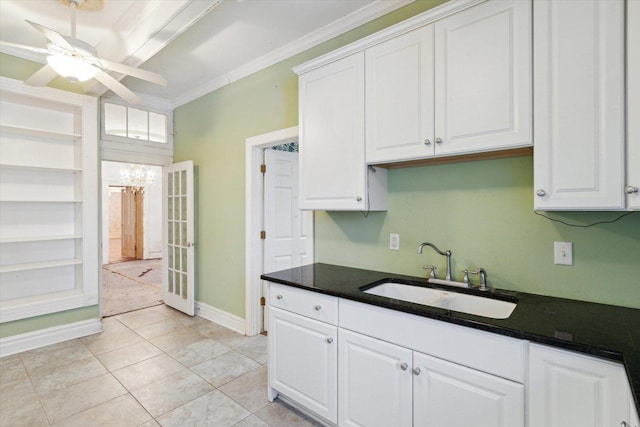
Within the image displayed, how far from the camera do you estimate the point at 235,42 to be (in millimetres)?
2875

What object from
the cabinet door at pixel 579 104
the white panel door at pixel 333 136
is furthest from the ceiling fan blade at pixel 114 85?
the cabinet door at pixel 579 104

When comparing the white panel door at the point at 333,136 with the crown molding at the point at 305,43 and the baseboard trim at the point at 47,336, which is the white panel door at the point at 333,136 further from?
the baseboard trim at the point at 47,336

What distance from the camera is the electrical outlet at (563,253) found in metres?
1.68

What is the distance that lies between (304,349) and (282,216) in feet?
6.05

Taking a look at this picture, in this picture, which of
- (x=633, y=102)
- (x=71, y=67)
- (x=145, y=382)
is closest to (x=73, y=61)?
(x=71, y=67)

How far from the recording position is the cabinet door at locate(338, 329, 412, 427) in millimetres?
1572

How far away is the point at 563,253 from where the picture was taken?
1.70 meters

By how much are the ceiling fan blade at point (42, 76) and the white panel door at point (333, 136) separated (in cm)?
177

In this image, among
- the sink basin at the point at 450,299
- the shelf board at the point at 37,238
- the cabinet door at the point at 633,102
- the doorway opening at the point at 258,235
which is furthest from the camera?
the doorway opening at the point at 258,235

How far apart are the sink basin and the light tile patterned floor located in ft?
3.25

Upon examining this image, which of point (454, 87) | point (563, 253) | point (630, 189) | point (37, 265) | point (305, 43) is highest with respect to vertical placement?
point (305, 43)

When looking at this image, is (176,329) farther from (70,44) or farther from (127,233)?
(127,233)

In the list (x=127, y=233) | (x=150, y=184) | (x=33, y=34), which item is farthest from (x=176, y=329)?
(x=127, y=233)

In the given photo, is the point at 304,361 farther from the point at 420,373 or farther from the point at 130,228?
the point at 130,228
